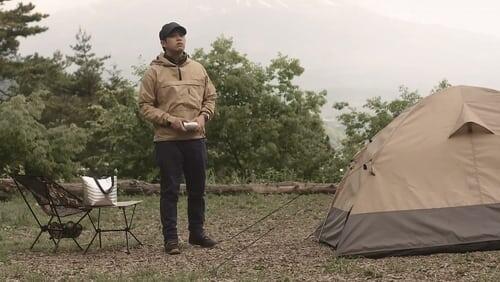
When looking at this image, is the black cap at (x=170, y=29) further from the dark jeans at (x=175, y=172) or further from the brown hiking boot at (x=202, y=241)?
the brown hiking boot at (x=202, y=241)

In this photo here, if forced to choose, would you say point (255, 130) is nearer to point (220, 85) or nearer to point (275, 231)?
point (220, 85)

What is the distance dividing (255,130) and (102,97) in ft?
17.0

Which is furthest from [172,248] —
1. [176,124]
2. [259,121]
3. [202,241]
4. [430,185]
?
[259,121]

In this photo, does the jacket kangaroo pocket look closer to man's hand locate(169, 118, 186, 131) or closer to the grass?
man's hand locate(169, 118, 186, 131)

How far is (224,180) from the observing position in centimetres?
1577

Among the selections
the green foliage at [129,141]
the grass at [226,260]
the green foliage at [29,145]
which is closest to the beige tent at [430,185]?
the grass at [226,260]

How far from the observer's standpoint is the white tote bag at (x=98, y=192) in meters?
6.68

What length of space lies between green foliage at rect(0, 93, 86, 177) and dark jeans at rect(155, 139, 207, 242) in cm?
847

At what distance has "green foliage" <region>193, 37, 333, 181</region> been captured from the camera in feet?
62.8

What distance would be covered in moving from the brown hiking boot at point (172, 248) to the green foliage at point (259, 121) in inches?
468

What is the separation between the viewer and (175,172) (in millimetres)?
6680

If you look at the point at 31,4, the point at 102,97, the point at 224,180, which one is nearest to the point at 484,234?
the point at 224,180

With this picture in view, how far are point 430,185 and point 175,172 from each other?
252cm

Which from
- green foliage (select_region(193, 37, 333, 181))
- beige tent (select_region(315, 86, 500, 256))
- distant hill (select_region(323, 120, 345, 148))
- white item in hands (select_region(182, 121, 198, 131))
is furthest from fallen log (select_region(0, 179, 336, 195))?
distant hill (select_region(323, 120, 345, 148))
